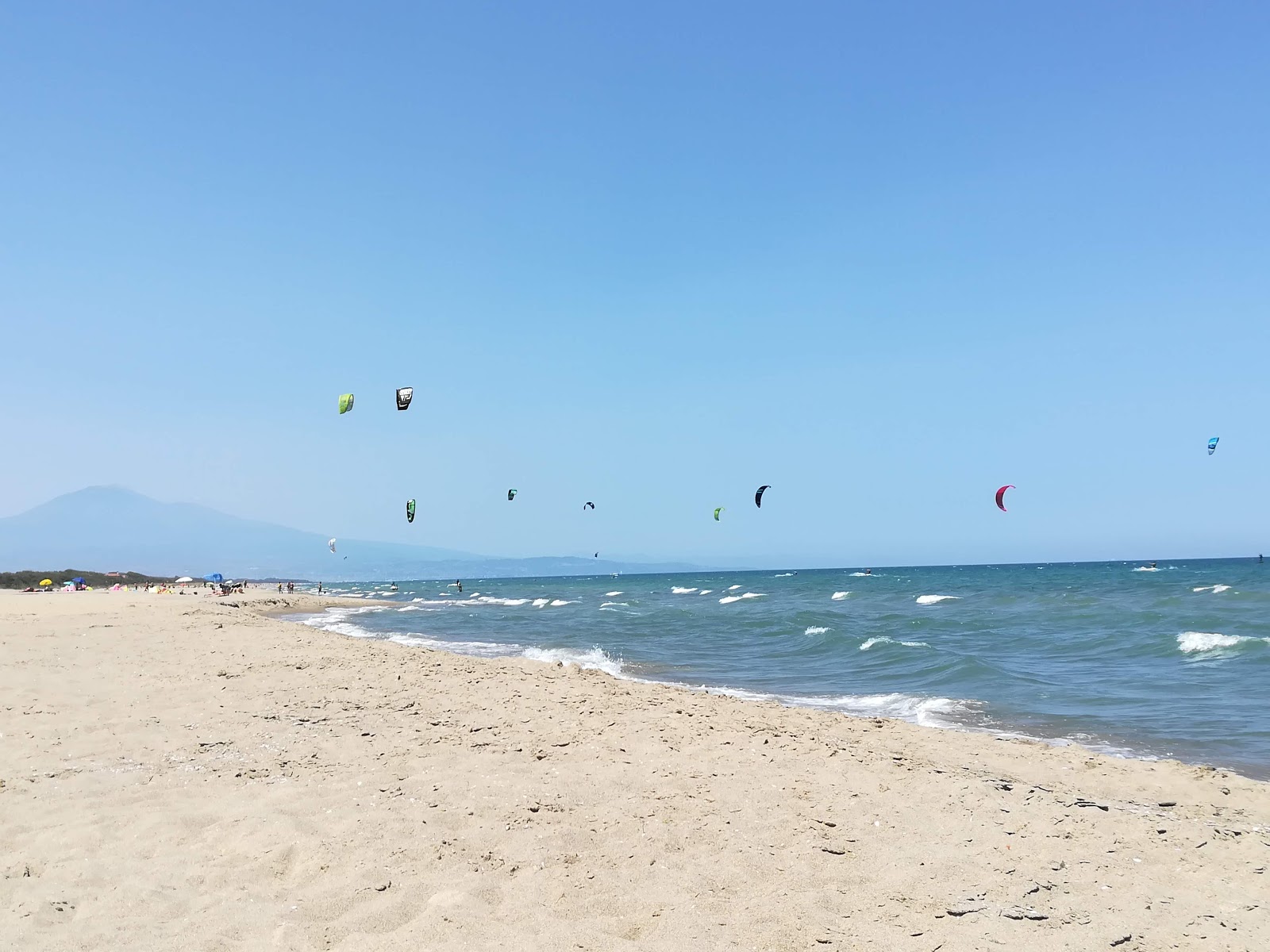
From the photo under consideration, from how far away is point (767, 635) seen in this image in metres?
23.7

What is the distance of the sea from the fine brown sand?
2.30m

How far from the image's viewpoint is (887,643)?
779 inches

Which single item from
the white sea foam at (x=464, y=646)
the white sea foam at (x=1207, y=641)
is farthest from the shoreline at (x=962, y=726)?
the white sea foam at (x=1207, y=641)

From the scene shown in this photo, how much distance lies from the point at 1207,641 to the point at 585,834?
18928 millimetres

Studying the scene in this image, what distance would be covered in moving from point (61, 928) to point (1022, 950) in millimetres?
4714

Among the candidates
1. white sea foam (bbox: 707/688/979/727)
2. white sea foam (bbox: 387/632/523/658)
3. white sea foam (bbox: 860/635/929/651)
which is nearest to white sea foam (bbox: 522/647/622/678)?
white sea foam (bbox: 387/632/523/658)

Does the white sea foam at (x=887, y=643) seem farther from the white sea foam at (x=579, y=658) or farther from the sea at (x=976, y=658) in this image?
the white sea foam at (x=579, y=658)

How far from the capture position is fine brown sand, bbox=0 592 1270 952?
403 cm

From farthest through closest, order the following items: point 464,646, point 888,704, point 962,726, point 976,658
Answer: point 464,646
point 976,658
point 888,704
point 962,726

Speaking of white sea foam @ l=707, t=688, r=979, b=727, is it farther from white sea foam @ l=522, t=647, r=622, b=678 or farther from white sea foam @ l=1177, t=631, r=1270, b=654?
white sea foam @ l=1177, t=631, r=1270, b=654

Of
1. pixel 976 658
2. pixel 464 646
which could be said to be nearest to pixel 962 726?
pixel 976 658

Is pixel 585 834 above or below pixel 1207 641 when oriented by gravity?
above

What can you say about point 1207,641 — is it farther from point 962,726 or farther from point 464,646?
point 464,646

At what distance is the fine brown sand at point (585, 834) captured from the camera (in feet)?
13.2
